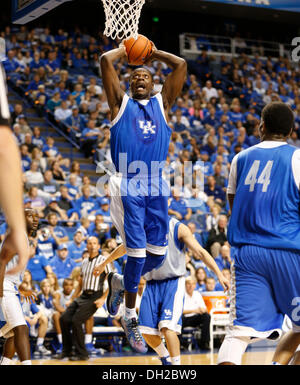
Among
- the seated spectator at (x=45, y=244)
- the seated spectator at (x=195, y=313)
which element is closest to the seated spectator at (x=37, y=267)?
the seated spectator at (x=45, y=244)

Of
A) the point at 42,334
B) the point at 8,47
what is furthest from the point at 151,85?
the point at 8,47

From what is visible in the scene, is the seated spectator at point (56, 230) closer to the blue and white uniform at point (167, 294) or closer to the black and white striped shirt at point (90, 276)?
the black and white striped shirt at point (90, 276)

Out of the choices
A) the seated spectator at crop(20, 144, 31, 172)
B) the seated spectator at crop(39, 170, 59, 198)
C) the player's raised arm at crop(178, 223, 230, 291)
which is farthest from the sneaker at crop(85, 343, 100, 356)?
the player's raised arm at crop(178, 223, 230, 291)

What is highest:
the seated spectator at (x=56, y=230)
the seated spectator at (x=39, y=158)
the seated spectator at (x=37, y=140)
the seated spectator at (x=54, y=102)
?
the seated spectator at (x=54, y=102)

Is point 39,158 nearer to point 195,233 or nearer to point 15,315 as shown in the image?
point 195,233

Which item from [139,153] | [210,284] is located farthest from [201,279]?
[139,153]

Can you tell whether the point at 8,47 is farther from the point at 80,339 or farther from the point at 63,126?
the point at 80,339

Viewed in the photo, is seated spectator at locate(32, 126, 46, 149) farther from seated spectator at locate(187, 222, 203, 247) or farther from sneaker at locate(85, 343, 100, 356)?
sneaker at locate(85, 343, 100, 356)

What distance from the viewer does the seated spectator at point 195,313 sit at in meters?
10.4

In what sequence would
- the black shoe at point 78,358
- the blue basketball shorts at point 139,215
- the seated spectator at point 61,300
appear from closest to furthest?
1. the blue basketball shorts at point 139,215
2. the black shoe at point 78,358
3. the seated spectator at point 61,300

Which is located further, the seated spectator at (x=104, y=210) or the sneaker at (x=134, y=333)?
the seated spectator at (x=104, y=210)

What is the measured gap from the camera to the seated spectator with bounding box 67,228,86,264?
35.6 ft

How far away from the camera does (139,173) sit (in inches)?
219

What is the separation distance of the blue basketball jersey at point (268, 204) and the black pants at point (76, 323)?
5725 millimetres
